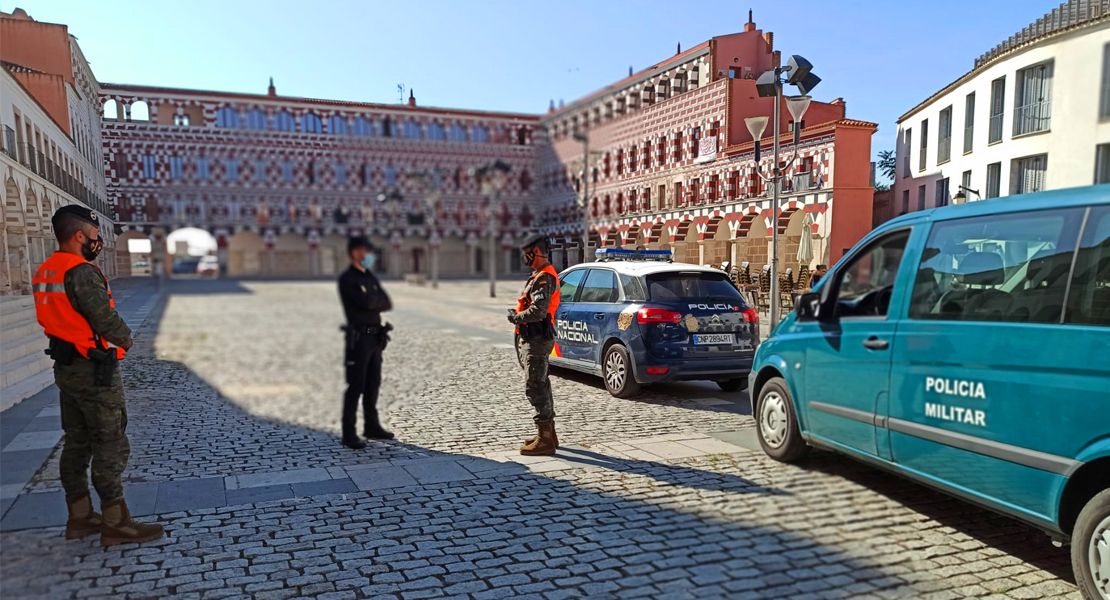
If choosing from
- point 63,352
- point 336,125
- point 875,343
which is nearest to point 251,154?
point 336,125

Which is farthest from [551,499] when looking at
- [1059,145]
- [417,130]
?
[1059,145]

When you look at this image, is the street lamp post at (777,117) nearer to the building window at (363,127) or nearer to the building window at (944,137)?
the building window at (944,137)

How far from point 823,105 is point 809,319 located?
14.9 feet

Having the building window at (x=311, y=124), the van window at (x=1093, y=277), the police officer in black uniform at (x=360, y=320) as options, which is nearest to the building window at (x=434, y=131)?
the building window at (x=311, y=124)

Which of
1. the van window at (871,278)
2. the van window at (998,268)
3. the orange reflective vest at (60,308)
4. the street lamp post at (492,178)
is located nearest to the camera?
the van window at (998,268)

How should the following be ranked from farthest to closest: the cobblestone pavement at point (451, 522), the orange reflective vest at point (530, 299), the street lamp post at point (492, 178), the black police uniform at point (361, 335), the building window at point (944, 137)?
the street lamp post at point (492, 178), the building window at point (944, 137), the orange reflective vest at point (530, 299), the black police uniform at point (361, 335), the cobblestone pavement at point (451, 522)

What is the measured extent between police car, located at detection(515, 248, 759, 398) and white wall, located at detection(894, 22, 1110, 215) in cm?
232

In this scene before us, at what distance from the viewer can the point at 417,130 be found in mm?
8539

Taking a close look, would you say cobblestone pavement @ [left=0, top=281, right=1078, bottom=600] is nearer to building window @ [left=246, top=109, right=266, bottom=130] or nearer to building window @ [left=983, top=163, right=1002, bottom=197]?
building window @ [left=246, top=109, right=266, bottom=130]

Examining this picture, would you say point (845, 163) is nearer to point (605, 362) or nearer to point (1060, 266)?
point (605, 362)

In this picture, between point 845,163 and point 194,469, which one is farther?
point 845,163

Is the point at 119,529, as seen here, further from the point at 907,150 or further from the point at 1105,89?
the point at 1105,89

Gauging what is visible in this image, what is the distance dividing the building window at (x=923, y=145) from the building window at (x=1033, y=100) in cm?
99

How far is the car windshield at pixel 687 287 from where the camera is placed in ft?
27.9
